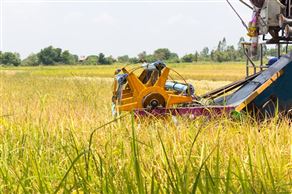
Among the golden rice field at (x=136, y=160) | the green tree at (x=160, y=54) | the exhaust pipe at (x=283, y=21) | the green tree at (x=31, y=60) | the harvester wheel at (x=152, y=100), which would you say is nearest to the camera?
the golden rice field at (x=136, y=160)

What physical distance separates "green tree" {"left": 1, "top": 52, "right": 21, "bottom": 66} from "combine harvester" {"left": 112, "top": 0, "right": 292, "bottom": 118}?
107426mm

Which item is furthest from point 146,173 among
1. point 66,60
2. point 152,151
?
point 66,60

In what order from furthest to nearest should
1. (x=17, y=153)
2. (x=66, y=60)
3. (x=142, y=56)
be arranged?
(x=66, y=60) < (x=142, y=56) < (x=17, y=153)

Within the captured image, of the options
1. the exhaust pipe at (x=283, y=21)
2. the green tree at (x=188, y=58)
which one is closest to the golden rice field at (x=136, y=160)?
the exhaust pipe at (x=283, y=21)

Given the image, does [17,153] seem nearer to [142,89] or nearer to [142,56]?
[142,89]

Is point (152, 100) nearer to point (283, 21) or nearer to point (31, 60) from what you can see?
point (283, 21)

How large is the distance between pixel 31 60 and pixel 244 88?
345 feet

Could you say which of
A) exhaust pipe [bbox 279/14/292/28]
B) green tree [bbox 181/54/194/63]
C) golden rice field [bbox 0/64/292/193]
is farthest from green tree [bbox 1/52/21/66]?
golden rice field [bbox 0/64/292/193]

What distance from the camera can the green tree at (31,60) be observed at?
10364 cm

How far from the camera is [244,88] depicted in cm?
630

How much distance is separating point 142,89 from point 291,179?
3027 millimetres

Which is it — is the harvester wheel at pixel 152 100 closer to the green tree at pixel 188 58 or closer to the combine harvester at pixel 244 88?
the combine harvester at pixel 244 88

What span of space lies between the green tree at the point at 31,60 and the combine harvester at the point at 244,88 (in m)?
100

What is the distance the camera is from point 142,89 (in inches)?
207
